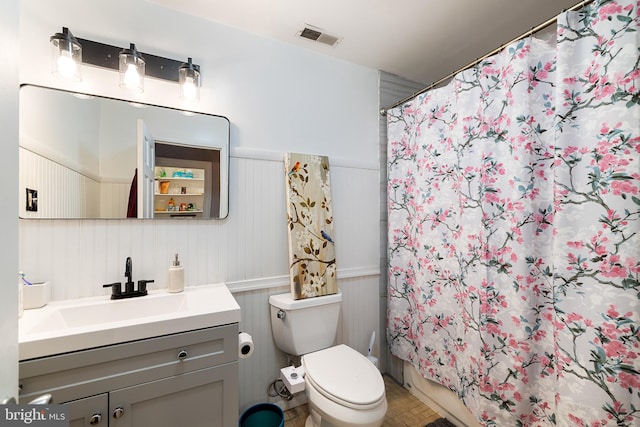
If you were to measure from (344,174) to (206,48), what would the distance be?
1.11 meters

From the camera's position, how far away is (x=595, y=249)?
3.17 feet

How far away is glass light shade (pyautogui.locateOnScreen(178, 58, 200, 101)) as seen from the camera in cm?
140

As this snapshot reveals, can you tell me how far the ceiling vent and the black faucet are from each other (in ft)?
5.14

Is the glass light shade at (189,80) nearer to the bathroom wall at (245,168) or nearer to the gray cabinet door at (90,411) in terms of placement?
the bathroom wall at (245,168)

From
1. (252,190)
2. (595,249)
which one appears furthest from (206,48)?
(595,249)

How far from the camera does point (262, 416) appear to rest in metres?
1.46

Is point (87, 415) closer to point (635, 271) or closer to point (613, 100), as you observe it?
point (635, 271)

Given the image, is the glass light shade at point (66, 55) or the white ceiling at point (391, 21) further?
the white ceiling at point (391, 21)

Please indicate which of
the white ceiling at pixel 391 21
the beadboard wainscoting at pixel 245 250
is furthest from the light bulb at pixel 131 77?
the beadboard wainscoting at pixel 245 250

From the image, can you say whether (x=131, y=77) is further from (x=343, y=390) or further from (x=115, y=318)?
(x=343, y=390)

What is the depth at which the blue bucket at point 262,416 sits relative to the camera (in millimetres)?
1431

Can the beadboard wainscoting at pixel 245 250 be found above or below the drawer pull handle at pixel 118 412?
above

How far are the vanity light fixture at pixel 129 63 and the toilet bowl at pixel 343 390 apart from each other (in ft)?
5.09

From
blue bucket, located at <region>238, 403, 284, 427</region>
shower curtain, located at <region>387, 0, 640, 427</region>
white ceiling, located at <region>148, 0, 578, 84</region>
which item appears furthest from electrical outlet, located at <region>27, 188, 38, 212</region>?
shower curtain, located at <region>387, 0, 640, 427</region>
